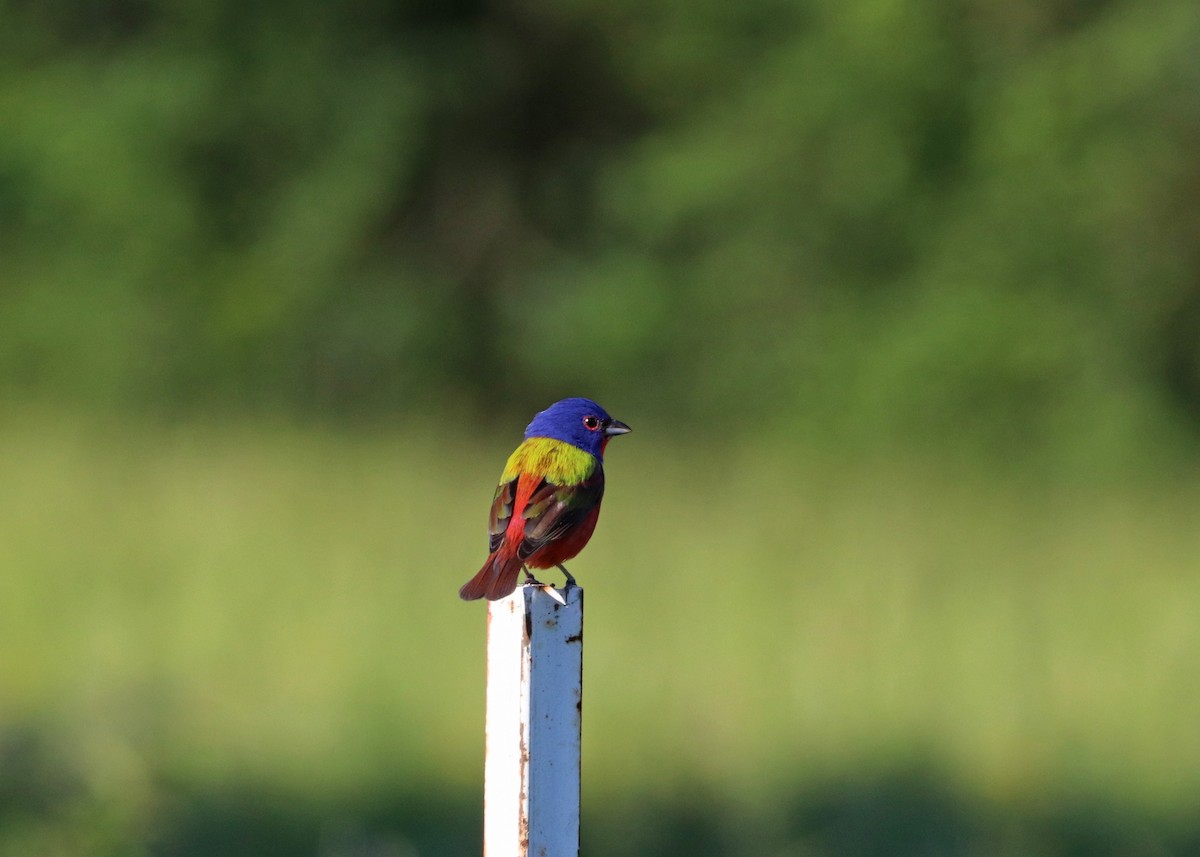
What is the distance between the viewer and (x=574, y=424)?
291 cm

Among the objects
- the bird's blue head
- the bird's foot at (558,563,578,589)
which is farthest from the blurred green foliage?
the bird's foot at (558,563,578,589)

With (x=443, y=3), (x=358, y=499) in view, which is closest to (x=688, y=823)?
(x=358, y=499)

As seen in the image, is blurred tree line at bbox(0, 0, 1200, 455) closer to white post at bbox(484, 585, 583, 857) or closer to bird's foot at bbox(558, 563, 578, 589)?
bird's foot at bbox(558, 563, 578, 589)

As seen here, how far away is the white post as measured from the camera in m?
1.61

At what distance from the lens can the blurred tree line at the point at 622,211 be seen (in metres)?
12.6

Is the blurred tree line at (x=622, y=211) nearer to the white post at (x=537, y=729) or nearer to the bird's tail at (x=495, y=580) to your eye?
the bird's tail at (x=495, y=580)

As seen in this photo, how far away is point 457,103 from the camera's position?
15977 millimetres

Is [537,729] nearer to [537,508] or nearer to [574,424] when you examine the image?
[537,508]

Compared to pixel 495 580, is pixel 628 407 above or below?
above

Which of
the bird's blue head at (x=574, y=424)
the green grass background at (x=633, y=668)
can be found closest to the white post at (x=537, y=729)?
the bird's blue head at (x=574, y=424)

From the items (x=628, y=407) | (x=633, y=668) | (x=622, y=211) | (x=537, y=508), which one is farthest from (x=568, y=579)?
(x=622, y=211)

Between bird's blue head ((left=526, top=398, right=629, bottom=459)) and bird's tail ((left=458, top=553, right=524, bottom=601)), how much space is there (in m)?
0.38

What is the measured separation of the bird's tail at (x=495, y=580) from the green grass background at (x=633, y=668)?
1.88 metres

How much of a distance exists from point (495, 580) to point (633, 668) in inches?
150
